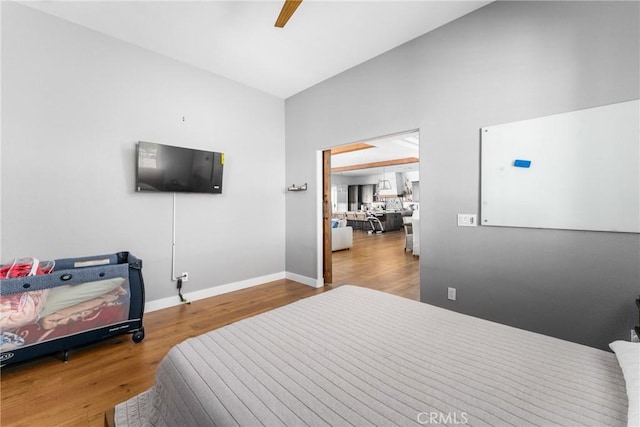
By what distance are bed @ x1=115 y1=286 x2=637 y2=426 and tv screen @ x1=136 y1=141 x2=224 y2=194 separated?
2269 mm

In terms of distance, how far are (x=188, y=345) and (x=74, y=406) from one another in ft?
3.85

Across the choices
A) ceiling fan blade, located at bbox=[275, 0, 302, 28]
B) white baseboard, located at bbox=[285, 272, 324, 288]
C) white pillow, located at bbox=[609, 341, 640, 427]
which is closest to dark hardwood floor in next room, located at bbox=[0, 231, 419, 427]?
white baseboard, located at bbox=[285, 272, 324, 288]

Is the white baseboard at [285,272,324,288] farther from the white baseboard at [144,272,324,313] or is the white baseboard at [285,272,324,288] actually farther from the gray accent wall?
the gray accent wall

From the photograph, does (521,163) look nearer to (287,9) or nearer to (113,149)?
(287,9)

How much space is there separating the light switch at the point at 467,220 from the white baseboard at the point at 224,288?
Result: 2.23m

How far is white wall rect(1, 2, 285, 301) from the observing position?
2242 mm

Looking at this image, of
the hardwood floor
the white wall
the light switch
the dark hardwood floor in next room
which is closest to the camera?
the dark hardwood floor in next room

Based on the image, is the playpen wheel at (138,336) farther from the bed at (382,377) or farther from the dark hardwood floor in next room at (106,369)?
the bed at (382,377)

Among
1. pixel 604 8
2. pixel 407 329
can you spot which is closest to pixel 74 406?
pixel 407 329

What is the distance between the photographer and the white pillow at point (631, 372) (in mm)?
665

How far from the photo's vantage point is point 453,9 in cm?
234

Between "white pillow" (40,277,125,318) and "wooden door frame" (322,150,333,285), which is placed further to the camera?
"wooden door frame" (322,150,333,285)

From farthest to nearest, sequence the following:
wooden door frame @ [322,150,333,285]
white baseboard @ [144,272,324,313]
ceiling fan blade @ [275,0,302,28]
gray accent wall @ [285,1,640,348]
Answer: wooden door frame @ [322,150,333,285] → white baseboard @ [144,272,324,313] → gray accent wall @ [285,1,640,348] → ceiling fan blade @ [275,0,302,28]

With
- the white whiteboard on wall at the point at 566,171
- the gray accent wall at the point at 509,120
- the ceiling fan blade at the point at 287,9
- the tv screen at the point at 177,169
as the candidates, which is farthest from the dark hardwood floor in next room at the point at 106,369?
the ceiling fan blade at the point at 287,9
